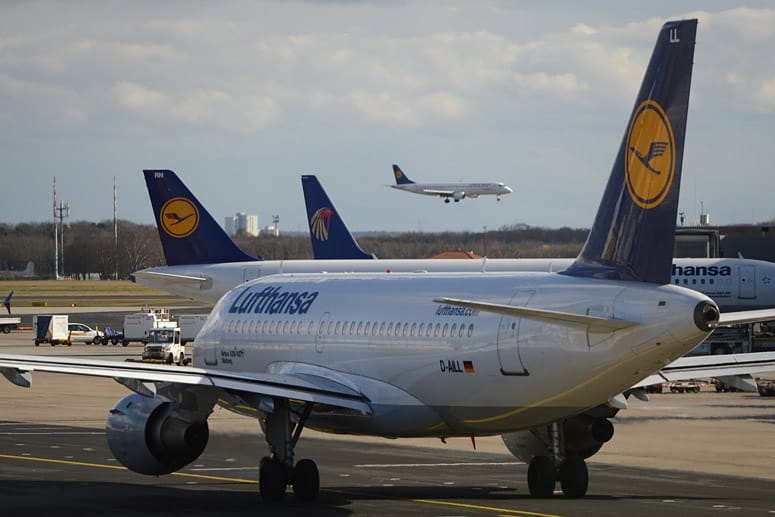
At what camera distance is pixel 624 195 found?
24516 millimetres

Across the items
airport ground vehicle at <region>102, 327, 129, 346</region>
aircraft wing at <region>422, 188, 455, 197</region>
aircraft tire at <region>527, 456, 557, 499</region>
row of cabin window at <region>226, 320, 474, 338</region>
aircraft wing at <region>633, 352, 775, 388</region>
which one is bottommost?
airport ground vehicle at <region>102, 327, 129, 346</region>

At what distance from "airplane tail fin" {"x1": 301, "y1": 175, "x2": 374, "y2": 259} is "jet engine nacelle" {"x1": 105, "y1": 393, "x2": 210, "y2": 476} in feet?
196

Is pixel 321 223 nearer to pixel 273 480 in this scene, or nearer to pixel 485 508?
pixel 273 480

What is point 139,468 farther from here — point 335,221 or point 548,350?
point 335,221

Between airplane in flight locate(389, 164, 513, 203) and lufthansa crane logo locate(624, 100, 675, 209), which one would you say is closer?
lufthansa crane logo locate(624, 100, 675, 209)

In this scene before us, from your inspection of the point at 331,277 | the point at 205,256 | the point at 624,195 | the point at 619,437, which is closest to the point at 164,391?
the point at 331,277

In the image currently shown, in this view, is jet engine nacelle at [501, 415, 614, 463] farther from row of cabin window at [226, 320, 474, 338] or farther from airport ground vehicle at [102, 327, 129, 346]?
airport ground vehicle at [102, 327, 129, 346]

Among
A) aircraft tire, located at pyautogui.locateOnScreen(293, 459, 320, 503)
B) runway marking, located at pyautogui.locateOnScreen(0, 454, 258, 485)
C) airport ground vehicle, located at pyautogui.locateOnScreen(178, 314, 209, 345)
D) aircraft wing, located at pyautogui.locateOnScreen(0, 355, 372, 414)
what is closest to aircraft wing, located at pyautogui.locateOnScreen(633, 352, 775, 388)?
aircraft wing, located at pyautogui.locateOnScreen(0, 355, 372, 414)

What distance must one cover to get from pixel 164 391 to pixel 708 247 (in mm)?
65568

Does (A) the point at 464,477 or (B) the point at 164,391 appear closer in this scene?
(B) the point at 164,391

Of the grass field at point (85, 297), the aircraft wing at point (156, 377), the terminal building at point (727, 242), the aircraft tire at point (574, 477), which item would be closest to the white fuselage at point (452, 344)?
the aircraft wing at point (156, 377)

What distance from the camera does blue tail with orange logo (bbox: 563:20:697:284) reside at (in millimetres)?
23891

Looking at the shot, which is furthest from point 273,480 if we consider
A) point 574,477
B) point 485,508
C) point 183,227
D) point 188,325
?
point 188,325

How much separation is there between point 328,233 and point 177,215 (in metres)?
18.3
